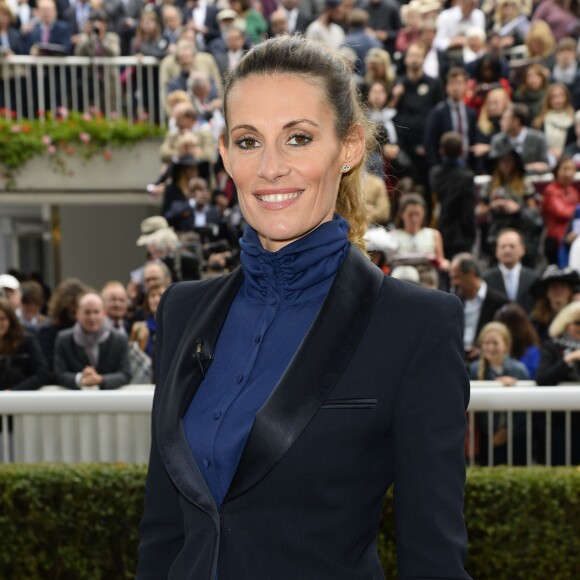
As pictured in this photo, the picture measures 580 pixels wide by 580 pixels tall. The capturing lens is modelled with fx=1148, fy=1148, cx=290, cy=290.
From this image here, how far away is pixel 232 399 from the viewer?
190 cm

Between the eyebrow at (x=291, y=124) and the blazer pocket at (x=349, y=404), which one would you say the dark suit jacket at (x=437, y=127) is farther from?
the blazer pocket at (x=349, y=404)

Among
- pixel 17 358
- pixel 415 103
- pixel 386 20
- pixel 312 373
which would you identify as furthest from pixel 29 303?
pixel 312 373

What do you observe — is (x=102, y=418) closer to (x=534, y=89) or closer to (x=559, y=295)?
(x=559, y=295)

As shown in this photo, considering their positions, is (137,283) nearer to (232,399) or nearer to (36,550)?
(36,550)

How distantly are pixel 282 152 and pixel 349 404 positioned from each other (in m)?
0.43

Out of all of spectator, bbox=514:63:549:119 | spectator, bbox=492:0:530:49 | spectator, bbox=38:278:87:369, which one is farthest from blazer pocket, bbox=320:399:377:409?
spectator, bbox=492:0:530:49

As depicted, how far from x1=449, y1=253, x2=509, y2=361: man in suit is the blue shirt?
5.50 metres

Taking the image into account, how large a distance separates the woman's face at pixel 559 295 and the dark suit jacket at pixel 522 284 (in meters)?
0.44

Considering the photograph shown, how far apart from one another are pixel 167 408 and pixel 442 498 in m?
0.49

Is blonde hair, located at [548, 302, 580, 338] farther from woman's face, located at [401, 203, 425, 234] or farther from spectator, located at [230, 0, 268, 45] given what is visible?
spectator, located at [230, 0, 268, 45]

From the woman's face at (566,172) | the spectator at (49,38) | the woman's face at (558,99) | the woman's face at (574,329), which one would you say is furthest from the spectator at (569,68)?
the spectator at (49,38)

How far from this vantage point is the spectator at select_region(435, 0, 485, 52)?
12078 millimetres

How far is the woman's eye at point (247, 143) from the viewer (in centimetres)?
193

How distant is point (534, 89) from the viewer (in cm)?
1055
